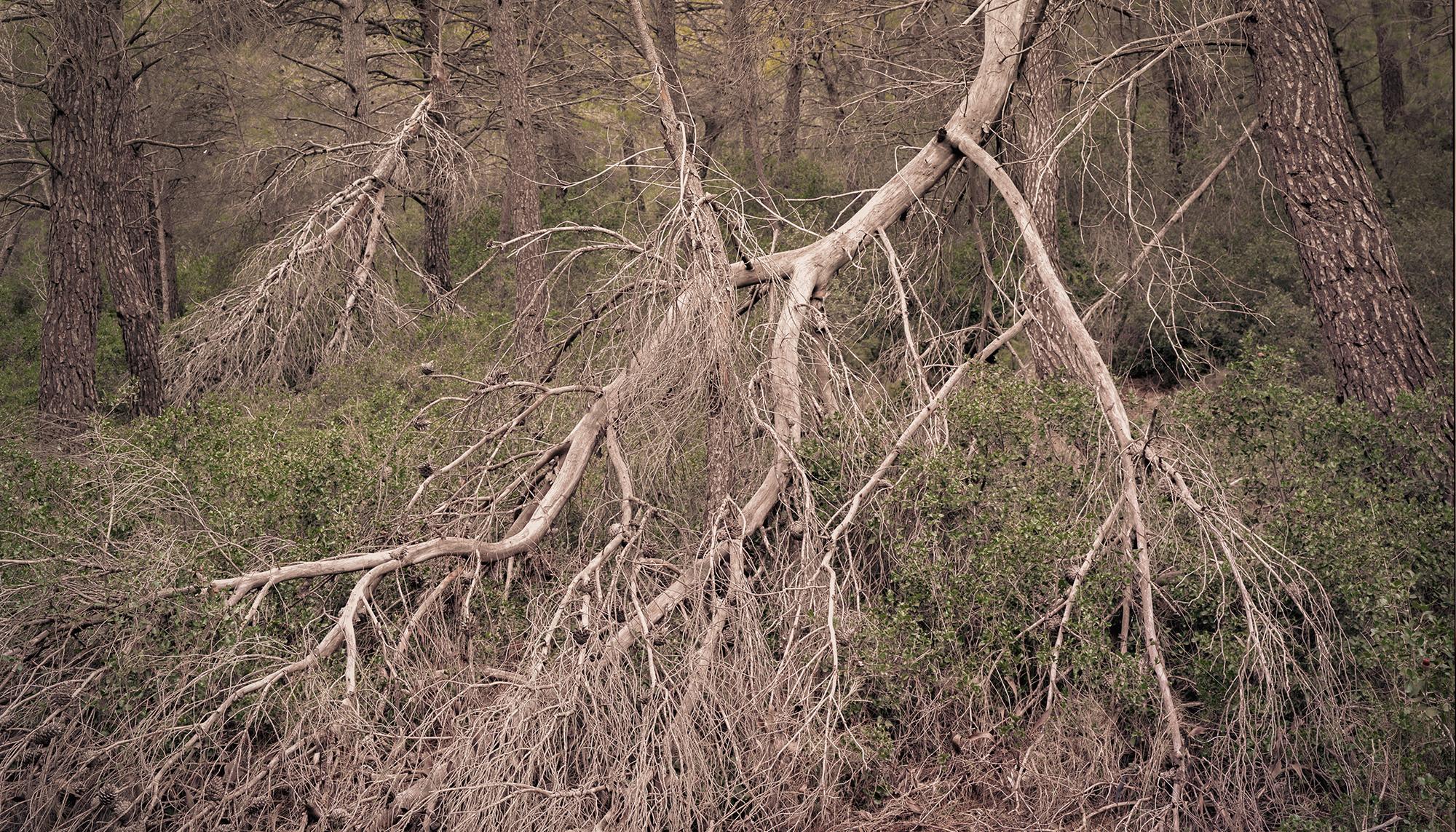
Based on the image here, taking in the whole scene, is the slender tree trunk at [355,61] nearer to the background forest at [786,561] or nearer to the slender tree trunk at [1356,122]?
the background forest at [786,561]

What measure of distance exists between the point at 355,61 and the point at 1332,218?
9.83 metres

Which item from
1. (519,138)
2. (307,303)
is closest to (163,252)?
(519,138)

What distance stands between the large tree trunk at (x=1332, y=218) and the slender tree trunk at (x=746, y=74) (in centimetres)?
417

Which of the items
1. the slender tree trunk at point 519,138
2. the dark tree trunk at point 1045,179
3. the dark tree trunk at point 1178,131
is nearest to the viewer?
the dark tree trunk at point 1045,179

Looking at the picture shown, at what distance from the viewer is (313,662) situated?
4945 mm

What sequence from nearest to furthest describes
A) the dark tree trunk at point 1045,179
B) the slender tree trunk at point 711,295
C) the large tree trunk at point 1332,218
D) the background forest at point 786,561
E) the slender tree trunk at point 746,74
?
the background forest at point 786,561
the slender tree trunk at point 711,295
the large tree trunk at point 1332,218
the dark tree trunk at point 1045,179
the slender tree trunk at point 746,74

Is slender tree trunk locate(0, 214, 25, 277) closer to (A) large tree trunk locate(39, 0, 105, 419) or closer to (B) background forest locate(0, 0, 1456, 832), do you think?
(A) large tree trunk locate(39, 0, 105, 419)

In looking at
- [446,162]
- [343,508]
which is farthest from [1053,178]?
[343,508]

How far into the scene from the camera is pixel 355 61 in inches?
497

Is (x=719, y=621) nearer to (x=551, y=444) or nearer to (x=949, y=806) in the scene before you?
(x=949, y=806)

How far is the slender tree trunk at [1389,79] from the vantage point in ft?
38.2

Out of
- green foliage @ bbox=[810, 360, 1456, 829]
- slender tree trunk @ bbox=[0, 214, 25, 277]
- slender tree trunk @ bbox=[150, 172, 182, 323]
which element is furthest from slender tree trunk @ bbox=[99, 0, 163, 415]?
green foliage @ bbox=[810, 360, 1456, 829]

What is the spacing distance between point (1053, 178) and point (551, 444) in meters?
4.36

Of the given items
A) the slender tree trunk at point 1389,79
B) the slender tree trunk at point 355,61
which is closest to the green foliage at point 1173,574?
the slender tree trunk at point 1389,79
